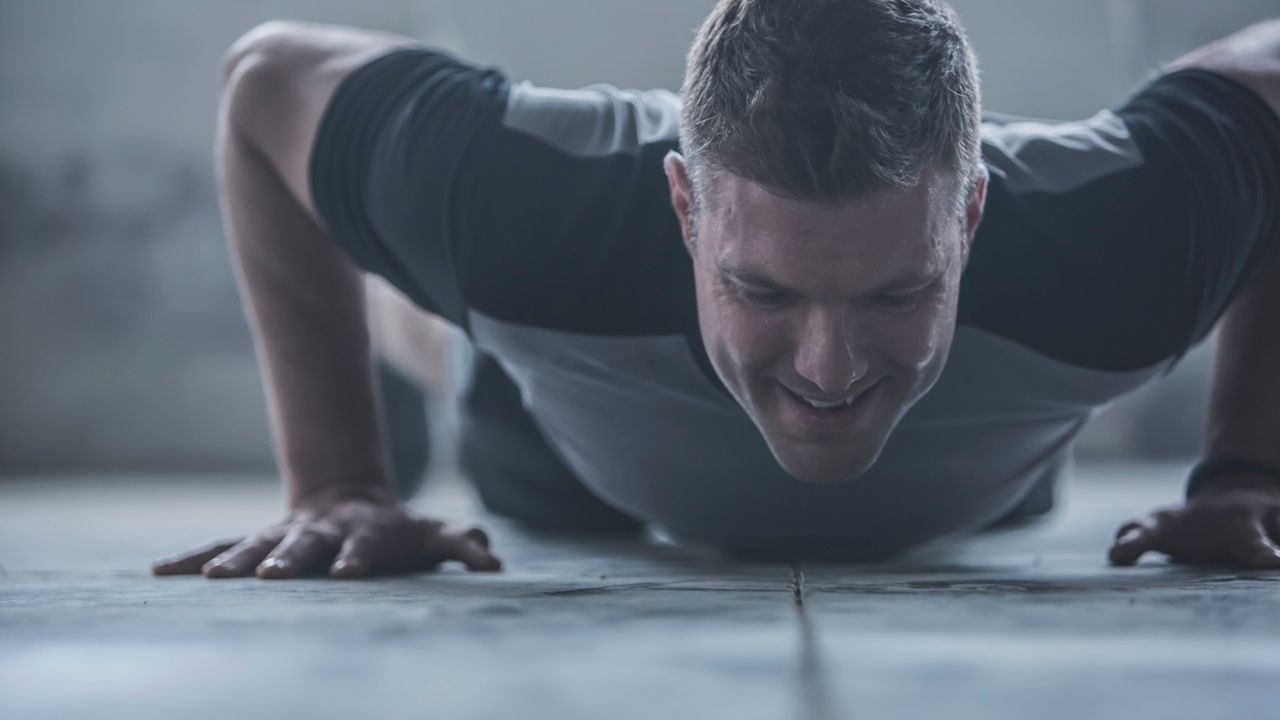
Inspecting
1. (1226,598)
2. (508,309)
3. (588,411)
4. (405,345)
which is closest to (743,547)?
(588,411)

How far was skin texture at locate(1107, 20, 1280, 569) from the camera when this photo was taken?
1.20m

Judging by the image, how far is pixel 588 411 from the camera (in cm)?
134

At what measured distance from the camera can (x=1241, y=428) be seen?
1.32m

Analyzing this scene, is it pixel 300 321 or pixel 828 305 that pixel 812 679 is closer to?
pixel 828 305

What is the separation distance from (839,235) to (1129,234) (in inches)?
13.9

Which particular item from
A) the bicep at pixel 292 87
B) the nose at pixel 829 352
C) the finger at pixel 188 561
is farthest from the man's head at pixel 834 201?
the finger at pixel 188 561

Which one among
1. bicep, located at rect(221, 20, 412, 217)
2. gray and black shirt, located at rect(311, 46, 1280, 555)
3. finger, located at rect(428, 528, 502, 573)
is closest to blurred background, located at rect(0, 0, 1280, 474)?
bicep, located at rect(221, 20, 412, 217)

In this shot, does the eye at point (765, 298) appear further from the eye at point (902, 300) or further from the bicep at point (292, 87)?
the bicep at point (292, 87)

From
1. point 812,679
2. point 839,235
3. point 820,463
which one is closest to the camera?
point 812,679

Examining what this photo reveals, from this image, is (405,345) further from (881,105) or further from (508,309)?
(881,105)

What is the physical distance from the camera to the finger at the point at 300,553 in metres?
1.16

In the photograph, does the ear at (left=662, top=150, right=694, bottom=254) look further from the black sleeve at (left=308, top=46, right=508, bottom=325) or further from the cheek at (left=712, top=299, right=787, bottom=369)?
the black sleeve at (left=308, top=46, right=508, bottom=325)

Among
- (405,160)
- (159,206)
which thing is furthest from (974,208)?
(159,206)

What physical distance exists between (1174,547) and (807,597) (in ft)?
1.57
